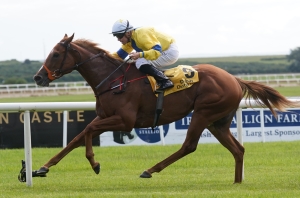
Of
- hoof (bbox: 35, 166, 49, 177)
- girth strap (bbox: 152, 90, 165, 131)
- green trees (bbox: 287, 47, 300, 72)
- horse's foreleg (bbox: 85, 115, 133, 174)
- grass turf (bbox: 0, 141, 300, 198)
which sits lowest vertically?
green trees (bbox: 287, 47, 300, 72)

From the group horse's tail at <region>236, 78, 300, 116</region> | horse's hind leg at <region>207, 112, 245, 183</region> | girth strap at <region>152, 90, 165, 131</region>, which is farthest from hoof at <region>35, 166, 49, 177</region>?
horse's tail at <region>236, 78, 300, 116</region>

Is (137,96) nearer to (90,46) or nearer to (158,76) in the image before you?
(158,76)

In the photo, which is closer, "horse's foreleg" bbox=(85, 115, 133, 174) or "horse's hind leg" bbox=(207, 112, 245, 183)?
"horse's foreleg" bbox=(85, 115, 133, 174)

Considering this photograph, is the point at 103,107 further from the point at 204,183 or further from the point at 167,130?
the point at 167,130

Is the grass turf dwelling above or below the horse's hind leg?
below

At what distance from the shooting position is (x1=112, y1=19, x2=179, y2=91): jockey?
706 cm

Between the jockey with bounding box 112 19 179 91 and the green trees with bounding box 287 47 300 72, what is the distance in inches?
2683

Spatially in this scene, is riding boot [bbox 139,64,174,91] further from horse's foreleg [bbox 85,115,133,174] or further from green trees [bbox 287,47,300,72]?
green trees [bbox 287,47,300,72]

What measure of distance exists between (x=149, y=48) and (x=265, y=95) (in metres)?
1.44

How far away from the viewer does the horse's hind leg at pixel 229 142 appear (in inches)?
287

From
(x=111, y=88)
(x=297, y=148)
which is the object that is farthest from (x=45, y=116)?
(x=111, y=88)

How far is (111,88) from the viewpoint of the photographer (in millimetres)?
7105

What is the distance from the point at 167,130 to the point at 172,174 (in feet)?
17.5

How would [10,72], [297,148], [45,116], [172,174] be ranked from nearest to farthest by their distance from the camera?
[172,174] → [297,148] → [45,116] → [10,72]
